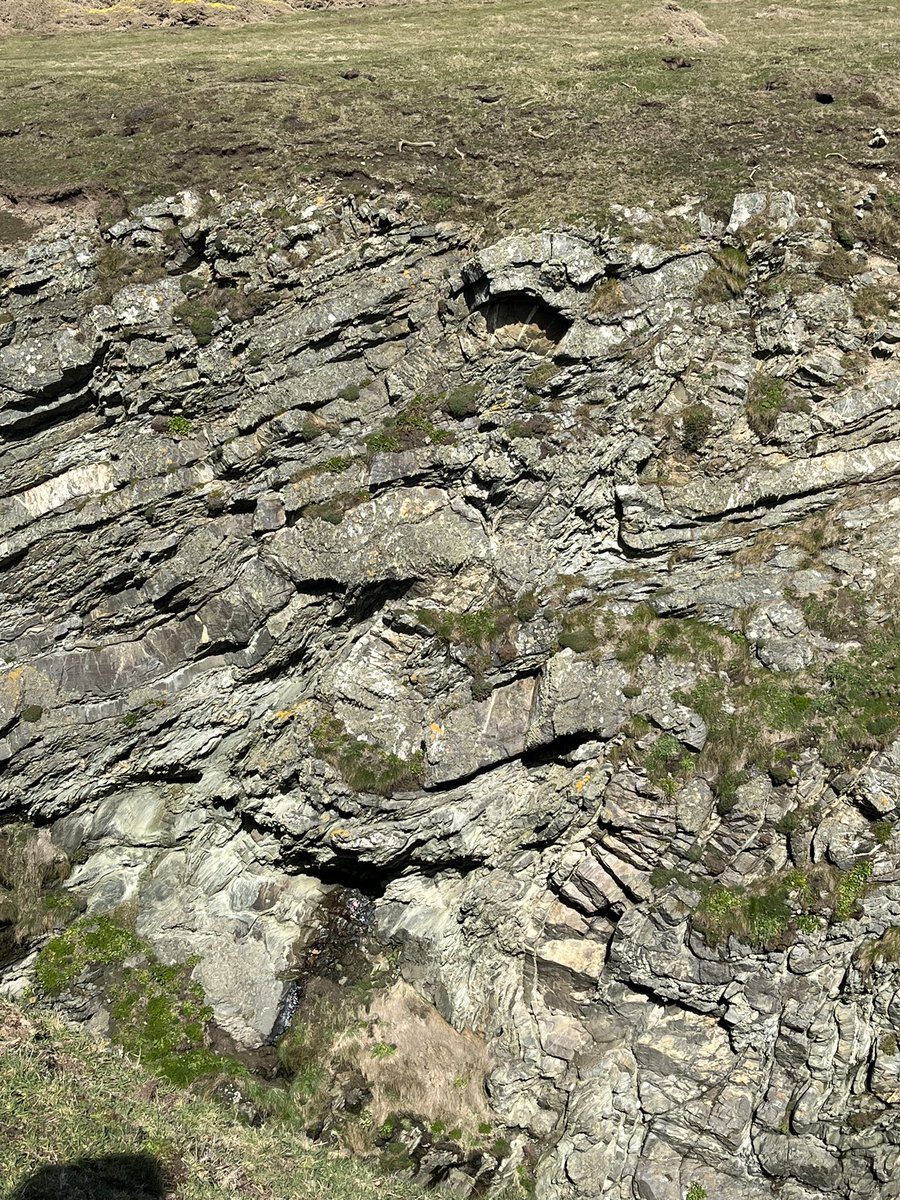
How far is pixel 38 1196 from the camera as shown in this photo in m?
12.1

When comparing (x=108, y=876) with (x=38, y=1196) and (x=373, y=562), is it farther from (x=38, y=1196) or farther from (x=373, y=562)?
(x=373, y=562)

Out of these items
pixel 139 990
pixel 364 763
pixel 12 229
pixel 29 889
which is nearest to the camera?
pixel 139 990

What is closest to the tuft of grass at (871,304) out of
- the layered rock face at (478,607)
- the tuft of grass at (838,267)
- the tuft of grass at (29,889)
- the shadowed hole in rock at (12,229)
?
the layered rock face at (478,607)

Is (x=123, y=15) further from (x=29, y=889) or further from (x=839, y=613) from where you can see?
(x=839, y=613)

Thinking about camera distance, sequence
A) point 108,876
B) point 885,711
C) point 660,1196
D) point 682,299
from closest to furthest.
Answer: point 660,1196, point 885,711, point 108,876, point 682,299

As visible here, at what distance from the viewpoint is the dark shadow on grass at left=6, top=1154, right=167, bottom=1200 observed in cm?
1225

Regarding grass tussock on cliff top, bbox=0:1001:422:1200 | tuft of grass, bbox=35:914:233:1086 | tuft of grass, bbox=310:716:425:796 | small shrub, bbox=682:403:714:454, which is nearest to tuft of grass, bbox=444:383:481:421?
small shrub, bbox=682:403:714:454

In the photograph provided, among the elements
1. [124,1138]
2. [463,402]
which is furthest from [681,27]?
[124,1138]

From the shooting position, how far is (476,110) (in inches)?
1066

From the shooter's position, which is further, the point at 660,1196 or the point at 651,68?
the point at 651,68

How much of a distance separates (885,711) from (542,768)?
8012 mm

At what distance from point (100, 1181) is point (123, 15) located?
1888 inches

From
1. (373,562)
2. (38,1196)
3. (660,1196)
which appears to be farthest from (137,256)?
(660,1196)

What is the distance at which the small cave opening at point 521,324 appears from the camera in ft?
68.6
